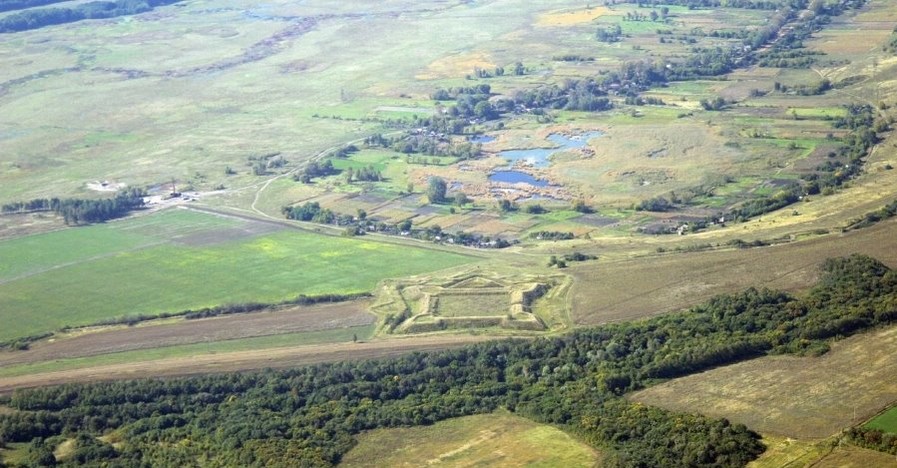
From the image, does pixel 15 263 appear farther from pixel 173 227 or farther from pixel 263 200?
pixel 263 200

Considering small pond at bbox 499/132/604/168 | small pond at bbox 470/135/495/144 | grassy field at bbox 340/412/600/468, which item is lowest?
grassy field at bbox 340/412/600/468

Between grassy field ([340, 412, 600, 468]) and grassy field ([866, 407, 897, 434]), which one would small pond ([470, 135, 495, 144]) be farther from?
grassy field ([866, 407, 897, 434])

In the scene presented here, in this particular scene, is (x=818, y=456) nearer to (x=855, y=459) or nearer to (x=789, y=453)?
(x=789, y=453)

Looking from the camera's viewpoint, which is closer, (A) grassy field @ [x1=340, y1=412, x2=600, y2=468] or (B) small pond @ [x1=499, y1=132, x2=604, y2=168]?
(A) grassy field @ [x1=340, y1=412, x2=600, y2=468]

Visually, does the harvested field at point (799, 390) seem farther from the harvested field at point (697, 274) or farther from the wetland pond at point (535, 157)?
the wetland pond at point (535, 157)

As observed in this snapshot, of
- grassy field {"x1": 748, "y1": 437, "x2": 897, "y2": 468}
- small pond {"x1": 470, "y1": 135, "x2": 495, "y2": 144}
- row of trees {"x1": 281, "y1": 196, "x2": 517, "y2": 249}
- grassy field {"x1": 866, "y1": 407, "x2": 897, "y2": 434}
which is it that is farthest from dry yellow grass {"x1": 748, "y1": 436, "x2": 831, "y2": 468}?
small pond {"x1": 470, "y1": 135, "x2": 495, "y2": 144}

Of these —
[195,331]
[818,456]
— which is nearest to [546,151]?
[195,331]

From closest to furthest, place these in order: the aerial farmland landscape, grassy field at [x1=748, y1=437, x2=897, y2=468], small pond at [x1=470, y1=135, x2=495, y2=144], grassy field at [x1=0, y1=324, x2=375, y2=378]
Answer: grassy field at [x1=748, y1=437, x2=897, y2=468]
the aerial farmland landscape
grassy field at [x1=0, y1=324, x2=375, y2=378]
small pond at [x1=470, y1=135, x2=495, y2=144]

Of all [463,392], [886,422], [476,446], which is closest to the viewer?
[886,422]
